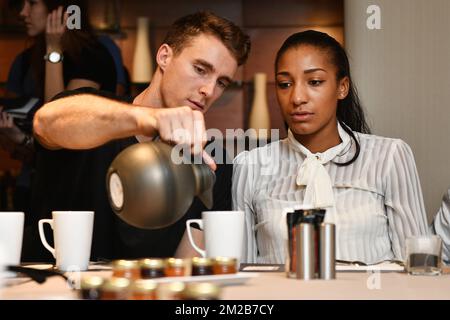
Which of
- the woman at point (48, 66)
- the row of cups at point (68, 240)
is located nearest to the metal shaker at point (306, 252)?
the row of cups at point (68, 240)

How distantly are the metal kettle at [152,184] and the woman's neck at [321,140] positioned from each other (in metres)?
1.10

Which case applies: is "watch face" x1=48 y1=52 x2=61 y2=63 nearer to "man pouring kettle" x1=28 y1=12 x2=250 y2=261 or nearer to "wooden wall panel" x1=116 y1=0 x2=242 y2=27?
"wooden wall panel" x1=116 y1=0 x2=242 y2=27

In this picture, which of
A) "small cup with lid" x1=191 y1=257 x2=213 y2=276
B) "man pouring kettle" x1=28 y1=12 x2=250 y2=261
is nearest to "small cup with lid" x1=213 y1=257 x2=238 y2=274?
"small cup with lid" x1=191 y1=257 x2=213 y2=276

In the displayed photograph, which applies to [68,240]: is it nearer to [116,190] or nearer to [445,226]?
[116,190]

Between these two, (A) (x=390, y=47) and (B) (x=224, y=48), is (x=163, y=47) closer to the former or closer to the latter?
(B) (x=224, y=48)

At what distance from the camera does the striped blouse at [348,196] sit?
1959 mm

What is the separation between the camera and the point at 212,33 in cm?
194

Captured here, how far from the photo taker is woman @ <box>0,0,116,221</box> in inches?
106

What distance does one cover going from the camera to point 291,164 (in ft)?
6.94

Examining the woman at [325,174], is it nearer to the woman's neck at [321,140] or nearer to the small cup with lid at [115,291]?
the woman's neck at [321,140]

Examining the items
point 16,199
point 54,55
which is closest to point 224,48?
point 54,55

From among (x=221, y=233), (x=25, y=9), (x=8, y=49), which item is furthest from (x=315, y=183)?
(x=8, y=49)

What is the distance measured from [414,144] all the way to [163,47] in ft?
3.09

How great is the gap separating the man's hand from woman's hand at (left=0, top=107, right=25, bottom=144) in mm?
1905
